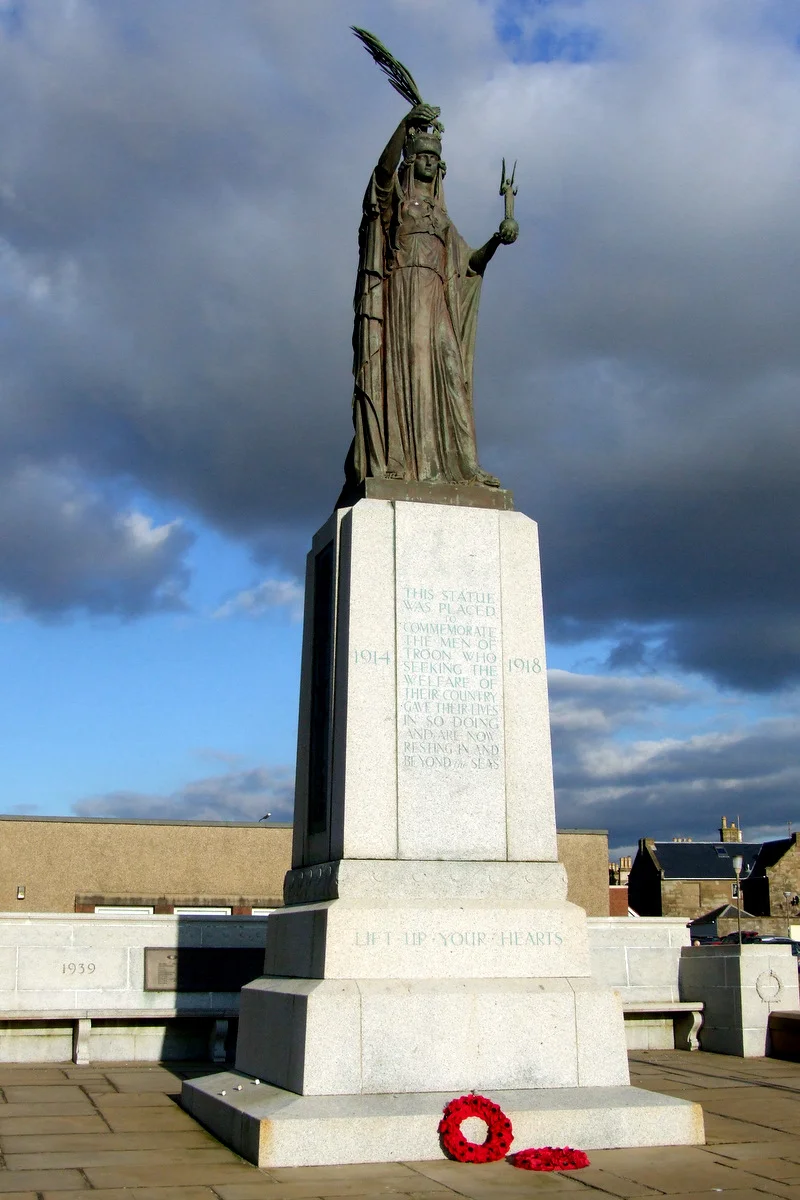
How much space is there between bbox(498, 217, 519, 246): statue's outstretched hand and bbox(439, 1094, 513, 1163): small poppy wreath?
817 centimetres

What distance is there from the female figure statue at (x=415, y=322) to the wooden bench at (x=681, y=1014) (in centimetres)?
745

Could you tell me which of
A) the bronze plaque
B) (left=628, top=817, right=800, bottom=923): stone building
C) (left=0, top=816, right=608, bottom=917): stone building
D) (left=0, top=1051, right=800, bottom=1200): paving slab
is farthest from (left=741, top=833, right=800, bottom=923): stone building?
(left=0, top=1051, right=800, bottom=1200): paving slab

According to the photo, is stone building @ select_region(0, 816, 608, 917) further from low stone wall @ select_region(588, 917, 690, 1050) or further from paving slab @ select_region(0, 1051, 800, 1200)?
paving slab @ select_region(0, 1051, 800, 1200)

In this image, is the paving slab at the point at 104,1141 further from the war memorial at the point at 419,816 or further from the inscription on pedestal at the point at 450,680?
the inscription on pedestal at the point at 450,680

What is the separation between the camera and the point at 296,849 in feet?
36.5

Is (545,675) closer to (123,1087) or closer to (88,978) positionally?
(123,1087)

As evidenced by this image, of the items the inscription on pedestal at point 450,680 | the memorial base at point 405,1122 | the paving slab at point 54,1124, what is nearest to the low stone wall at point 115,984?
the paving slab at point 54,1124

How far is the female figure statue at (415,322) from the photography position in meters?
11.4

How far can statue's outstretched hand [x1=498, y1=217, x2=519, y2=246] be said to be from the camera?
12.1 m

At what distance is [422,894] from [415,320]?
5.60 m

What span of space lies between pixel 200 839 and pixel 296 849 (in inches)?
764

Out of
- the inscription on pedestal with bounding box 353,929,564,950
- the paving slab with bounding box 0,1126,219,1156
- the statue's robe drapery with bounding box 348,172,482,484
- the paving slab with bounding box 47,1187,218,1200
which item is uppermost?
the statue's robe drapery with bounding box 348,172,482,484

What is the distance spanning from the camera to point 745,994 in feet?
46.6

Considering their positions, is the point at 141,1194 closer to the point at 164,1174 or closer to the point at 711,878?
the point at 164,1174
